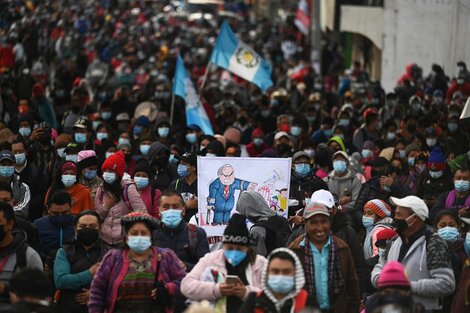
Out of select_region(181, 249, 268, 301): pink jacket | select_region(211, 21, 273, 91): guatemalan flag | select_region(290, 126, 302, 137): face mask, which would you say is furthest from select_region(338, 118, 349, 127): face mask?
select_region(181, 249, 268, 301): pink jacket

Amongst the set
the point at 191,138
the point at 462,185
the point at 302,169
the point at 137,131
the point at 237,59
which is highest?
the point at 237,59

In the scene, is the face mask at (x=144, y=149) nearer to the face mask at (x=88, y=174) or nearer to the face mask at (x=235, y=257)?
the face mask at (x=88, y=174)

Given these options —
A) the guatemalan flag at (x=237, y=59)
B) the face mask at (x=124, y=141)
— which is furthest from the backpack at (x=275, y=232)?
the guatemalan flag at (x=237, y=59)

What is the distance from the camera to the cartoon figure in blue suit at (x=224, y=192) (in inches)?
497

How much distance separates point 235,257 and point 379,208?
3562 mm

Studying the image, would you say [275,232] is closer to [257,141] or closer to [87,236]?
[87,236]

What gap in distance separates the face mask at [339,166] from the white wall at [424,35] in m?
11.2

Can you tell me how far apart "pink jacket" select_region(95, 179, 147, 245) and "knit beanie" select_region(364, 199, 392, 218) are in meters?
2.10

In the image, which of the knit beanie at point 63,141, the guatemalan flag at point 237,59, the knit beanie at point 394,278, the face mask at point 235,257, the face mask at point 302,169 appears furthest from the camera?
the guatemalan flag at point 237,59

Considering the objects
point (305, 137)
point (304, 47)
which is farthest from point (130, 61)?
point (305, 137)

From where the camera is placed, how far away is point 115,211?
Result: 39.4ft

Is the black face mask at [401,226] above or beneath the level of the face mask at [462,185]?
beneath

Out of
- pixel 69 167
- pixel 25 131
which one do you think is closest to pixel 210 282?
pixel 69 167

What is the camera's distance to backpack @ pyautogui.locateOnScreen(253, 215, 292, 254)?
11.6m
